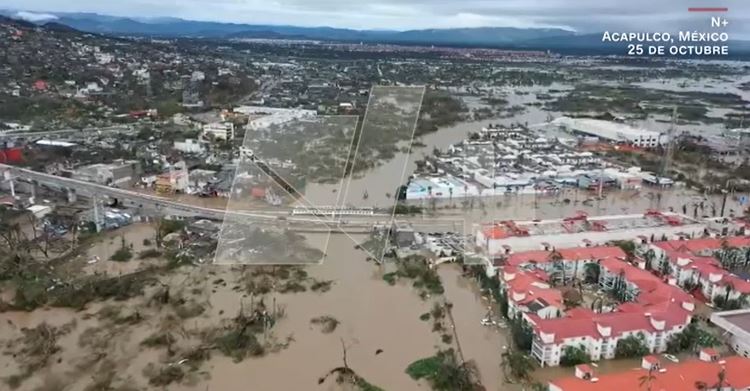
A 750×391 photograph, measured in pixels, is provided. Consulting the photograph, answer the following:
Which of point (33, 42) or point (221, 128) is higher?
point (33, 42)

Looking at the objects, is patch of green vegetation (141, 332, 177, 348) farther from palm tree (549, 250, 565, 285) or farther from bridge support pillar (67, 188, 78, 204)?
bridge support pillar (67, 188, 78, 204)

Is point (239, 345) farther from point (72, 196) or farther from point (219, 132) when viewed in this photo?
point (219, 132)

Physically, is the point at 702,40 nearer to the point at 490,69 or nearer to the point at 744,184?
the point at 744,184

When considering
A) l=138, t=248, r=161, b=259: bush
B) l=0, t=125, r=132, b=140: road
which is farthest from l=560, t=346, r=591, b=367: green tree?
l=0, t=125, r=132, b=140: road

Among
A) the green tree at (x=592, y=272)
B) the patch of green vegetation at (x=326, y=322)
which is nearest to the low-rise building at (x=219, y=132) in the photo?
the patch of green vegetation at (x=326, y=322)

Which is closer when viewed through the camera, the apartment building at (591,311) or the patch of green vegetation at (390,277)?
the apartment building at (591,311)

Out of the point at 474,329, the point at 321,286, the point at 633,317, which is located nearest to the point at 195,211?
the point at 321,286

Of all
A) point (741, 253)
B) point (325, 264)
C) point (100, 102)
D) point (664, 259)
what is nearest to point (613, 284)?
point (664, 259)
